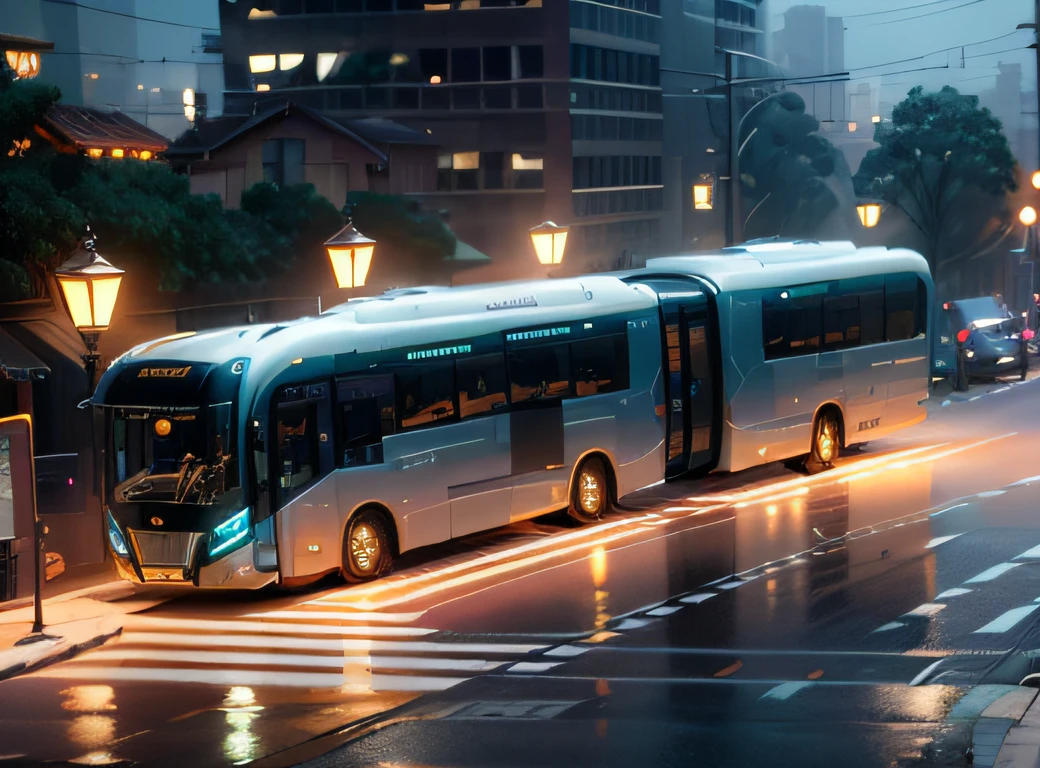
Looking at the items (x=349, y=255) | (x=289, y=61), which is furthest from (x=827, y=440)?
(x=289, y=61)

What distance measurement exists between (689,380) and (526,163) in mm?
44519

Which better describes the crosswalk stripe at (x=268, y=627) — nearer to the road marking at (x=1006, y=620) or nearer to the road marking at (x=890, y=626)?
the road marking at (x=890, y=626)

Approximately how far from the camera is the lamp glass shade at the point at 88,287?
18.1 m

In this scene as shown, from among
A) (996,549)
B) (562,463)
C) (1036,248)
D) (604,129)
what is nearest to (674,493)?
(562,463)

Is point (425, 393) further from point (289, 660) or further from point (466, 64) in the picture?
point (466, 64)

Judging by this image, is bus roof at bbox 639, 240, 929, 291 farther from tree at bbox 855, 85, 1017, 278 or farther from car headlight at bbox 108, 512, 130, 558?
tree at bbox 855, 85, 1017, 278

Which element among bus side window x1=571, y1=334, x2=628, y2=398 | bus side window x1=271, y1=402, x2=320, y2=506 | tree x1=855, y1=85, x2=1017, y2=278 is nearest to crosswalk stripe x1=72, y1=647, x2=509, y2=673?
bus side window x1=271, y1=402, x2=320, y2=506

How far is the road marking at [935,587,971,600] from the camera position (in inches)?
640

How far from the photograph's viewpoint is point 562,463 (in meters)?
21.1

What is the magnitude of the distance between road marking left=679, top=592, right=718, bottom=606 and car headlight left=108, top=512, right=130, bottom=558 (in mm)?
5999

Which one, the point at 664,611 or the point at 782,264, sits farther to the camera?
the point at 782,264

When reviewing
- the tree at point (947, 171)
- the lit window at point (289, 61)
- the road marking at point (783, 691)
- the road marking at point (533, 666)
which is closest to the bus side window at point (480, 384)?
the road marking at point (533, 666)

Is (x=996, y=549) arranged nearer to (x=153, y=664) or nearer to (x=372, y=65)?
(x=153, y=664)

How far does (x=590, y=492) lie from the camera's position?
21.8 meters
